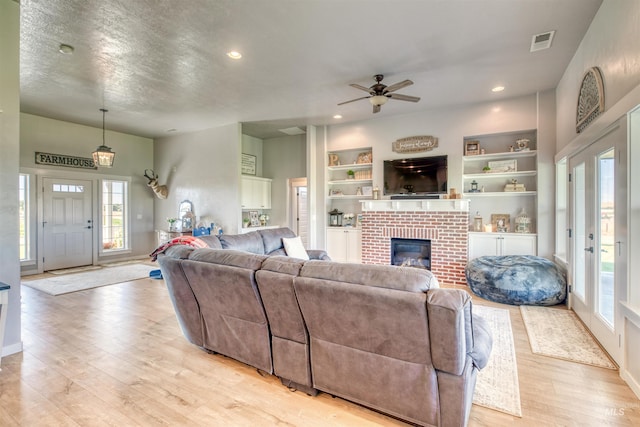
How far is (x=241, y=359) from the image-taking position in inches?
95.6

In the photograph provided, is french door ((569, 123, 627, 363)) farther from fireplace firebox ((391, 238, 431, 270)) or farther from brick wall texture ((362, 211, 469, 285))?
fireplace firebox ((391, 238, 431, 270))

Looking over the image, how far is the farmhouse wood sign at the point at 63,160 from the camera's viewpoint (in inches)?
245

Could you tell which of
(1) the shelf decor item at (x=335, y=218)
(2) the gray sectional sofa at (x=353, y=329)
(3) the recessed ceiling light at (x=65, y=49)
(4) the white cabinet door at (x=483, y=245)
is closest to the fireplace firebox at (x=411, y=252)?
(4) the white cabinet door at (x=483, y=245)

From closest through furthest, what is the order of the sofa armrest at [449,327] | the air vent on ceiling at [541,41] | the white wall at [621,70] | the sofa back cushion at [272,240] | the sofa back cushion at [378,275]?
the sofa armrest at [449,327]
the sofa back cushion at [378,275]
the white wall at [621,70]
the air vent on ceiling at [541,41]
the sofa back cushion at [272,240]

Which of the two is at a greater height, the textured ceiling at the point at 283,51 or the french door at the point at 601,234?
the textured ceiling at the point at 283,51

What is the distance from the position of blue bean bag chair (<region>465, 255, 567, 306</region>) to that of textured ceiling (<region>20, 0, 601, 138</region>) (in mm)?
2562

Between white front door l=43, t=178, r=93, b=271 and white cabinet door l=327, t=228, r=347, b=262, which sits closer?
white front door l=43, t=178, r=93, b=271

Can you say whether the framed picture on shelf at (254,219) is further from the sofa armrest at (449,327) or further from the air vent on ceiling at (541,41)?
the sofa armrest at (449,327)

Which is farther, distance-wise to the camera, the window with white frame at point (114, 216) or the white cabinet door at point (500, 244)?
the window with white frame at point (114, 216)

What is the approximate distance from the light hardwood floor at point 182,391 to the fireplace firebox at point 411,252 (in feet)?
8.11

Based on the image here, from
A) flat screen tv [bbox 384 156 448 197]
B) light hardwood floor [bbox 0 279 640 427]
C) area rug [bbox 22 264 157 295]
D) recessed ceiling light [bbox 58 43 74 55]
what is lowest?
light hardwood floor [bbox 0 279 640 427]

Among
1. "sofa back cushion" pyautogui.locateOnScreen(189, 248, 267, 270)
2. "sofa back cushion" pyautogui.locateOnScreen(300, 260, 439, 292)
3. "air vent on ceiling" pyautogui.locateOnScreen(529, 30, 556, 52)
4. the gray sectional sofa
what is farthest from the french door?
"sofa back cushion" pyautogui.locateOnScreen(189, 248, 267, 270)

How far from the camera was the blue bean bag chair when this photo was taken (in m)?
3.93

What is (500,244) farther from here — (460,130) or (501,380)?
(501,380)
